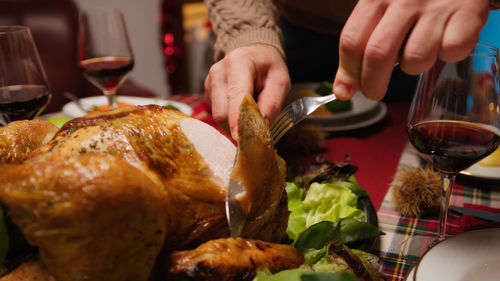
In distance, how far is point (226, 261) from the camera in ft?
2.19

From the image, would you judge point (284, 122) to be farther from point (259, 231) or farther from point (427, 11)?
point (427, 11)

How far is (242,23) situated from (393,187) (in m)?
0.69

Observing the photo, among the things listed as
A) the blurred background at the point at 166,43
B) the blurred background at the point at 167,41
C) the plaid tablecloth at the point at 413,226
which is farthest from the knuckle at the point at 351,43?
the blurred background at the point at 167,41

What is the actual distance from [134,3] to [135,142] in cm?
376

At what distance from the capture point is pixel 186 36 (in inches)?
171

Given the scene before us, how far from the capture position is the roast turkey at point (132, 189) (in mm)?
594

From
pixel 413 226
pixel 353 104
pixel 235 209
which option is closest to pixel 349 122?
pixel 353 104

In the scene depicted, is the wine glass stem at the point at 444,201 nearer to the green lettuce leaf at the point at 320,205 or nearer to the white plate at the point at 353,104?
the green lettuce leaf at the point at 320,205

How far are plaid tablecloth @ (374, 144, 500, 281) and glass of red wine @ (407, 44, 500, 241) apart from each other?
18cm

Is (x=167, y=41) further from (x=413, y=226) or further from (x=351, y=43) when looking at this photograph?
(x=351, y=43)

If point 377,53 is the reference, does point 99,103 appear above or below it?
below

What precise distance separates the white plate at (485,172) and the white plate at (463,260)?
0.42 meters

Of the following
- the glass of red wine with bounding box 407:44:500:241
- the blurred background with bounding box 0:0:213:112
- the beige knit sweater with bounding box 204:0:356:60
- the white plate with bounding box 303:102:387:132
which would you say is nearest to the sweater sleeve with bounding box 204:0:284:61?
the beige knit sweater with bounding box 204:0:356:60

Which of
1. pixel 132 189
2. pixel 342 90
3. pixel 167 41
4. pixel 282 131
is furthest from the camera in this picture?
pixel 167 41
